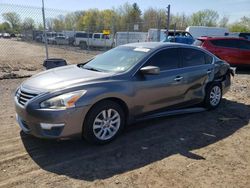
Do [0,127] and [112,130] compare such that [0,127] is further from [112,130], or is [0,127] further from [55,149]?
[112,130]

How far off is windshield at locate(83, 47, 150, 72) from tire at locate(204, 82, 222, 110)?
200cm

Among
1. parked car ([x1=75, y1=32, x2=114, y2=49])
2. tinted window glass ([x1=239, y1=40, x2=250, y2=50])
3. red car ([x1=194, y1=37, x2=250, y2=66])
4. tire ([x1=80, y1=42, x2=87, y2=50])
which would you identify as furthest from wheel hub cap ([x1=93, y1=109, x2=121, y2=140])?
tire ([x1=80, y1=42, x2=87, y2=50])

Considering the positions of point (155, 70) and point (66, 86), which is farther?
point (155, 70)

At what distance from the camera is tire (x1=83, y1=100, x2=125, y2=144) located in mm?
4172

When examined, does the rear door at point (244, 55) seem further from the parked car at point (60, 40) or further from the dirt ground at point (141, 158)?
the parked car at point (60, 40)

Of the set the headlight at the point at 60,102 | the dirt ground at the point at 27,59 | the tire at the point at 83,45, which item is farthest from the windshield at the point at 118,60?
the tire at the point at 83,45

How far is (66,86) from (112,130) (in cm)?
104

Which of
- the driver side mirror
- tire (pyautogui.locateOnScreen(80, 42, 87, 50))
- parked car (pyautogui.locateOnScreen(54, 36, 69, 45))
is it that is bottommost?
tire (pyautogui.locateOnScreen(80, 42, 87, 50))

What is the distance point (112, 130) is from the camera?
4.51m

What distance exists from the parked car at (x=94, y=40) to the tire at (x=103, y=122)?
23660mm

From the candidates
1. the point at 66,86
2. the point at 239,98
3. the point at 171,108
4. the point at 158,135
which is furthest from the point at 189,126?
the point at 239,98

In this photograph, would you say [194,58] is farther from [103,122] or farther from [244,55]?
[244,55]

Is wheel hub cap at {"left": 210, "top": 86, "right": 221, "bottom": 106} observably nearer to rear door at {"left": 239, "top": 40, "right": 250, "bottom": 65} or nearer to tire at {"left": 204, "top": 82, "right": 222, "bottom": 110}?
tire at {"left": 204, "top": 82, "right": 222, "bottom": 110}

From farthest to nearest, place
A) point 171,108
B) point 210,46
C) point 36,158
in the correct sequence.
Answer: point 210,46 → point 171,108 → point 36,158
